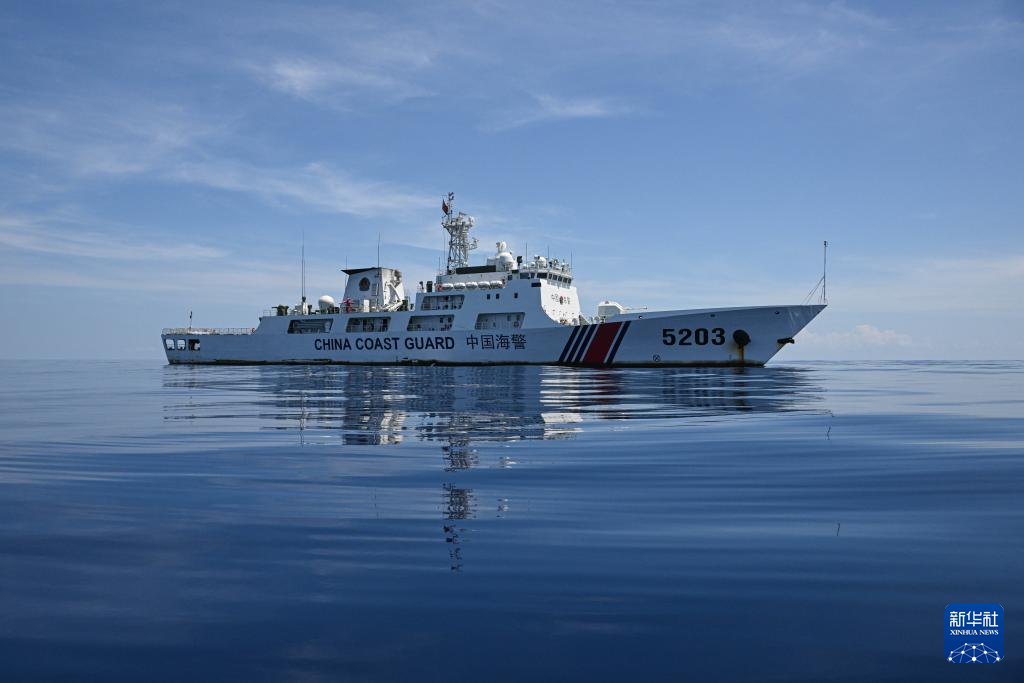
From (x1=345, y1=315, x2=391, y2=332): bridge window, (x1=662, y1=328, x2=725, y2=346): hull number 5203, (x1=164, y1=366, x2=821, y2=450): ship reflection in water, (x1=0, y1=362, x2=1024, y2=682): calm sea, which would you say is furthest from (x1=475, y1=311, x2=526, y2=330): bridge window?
(x1=0, y1=362, x2=1024, y2=682): calm sea

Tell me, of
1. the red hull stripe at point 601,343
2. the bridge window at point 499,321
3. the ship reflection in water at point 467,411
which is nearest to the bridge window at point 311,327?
the bridge window at point 499,321

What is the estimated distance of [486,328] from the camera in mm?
46875

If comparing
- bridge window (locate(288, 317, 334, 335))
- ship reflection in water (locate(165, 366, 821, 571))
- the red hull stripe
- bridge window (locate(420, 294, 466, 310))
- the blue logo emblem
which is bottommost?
the blue logo emblem

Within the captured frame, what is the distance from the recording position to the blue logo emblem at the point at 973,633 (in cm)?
234

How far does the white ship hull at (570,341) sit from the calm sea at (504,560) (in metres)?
33.7

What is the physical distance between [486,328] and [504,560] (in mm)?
43585

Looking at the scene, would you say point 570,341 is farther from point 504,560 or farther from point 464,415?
point 504,560

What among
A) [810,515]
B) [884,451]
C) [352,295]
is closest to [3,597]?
[810,515]

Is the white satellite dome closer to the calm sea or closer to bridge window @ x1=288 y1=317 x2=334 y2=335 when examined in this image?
bridge window @ x1=288 y1=317 x2=334 y2=335

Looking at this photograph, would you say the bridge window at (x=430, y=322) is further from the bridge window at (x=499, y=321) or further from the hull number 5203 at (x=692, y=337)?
the hull number 5203 at (x=692, y=337)

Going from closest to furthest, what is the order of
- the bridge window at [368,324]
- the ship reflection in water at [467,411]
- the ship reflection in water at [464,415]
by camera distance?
the ship reflection in water at [464,415] < the ship reflection in water at [467,411] < the bridge window at [368,324]

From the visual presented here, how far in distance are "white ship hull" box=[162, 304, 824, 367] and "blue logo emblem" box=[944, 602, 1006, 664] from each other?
3879 cm

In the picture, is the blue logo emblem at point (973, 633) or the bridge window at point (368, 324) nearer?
the blue logo emblem at point (973, 633)

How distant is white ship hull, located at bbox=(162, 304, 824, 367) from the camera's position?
40531 millimetres
